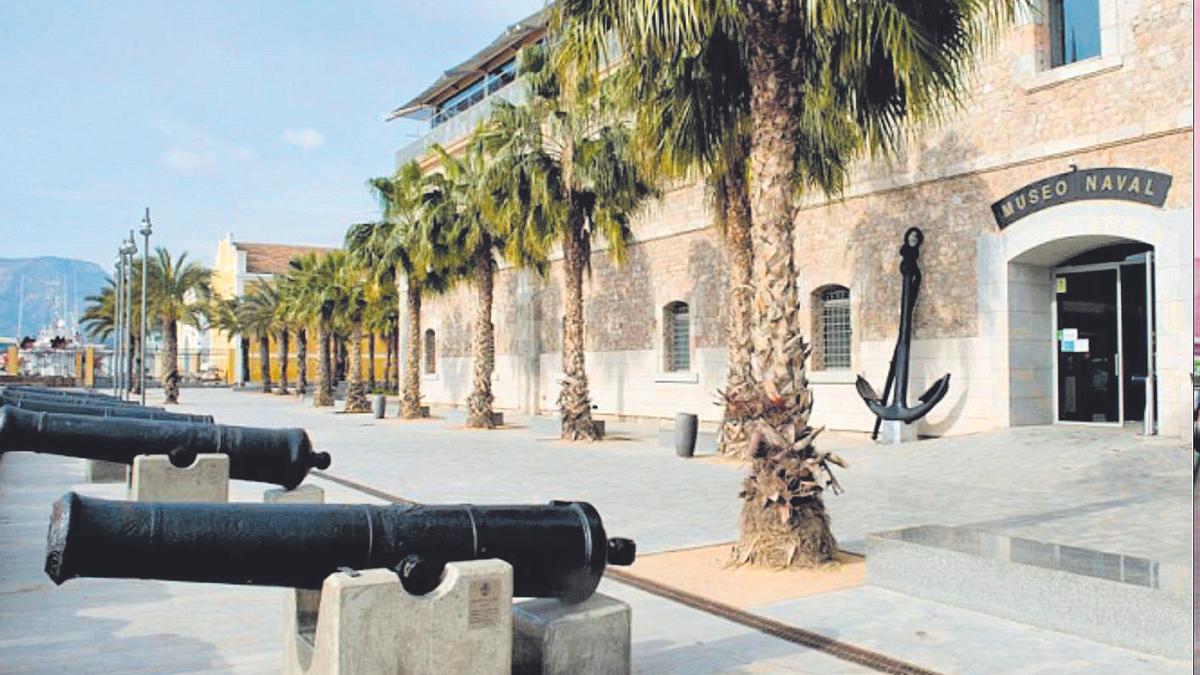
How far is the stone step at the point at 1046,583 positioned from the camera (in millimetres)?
5516

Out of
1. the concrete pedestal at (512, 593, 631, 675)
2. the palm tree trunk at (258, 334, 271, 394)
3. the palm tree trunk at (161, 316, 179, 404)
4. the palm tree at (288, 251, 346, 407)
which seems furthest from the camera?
the palm tree trunk at (258, 334, 271, 394)

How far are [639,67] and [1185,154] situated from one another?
31.4 ft

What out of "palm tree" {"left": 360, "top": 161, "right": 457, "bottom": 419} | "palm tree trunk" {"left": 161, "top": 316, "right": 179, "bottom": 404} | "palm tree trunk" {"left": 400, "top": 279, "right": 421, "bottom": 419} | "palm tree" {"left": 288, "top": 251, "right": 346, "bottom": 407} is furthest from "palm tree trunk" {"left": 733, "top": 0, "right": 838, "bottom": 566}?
"palm tree trunk" {"left": 161, "top": 316, "right": 179, "bottom": 404}

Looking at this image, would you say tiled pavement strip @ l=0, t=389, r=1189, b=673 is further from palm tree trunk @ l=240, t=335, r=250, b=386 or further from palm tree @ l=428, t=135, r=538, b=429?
palm tree trunk @ l=240, t=335, r=250, b=386

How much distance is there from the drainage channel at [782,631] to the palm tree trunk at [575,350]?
13.5 m

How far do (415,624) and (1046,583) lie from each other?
4.06 meters

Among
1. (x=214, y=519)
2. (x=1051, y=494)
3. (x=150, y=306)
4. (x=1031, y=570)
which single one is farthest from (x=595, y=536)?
(x=150, y=306)

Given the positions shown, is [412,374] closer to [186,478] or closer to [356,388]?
[356,388]

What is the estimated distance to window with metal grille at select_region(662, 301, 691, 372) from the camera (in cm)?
2619

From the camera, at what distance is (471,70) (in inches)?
1638

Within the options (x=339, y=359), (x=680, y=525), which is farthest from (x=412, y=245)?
(x=339, y=359)

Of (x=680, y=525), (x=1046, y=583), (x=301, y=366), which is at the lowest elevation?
(x=680, y=525)

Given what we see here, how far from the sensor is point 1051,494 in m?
11.6

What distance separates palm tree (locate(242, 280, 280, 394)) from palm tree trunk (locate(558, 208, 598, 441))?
4115 cm
